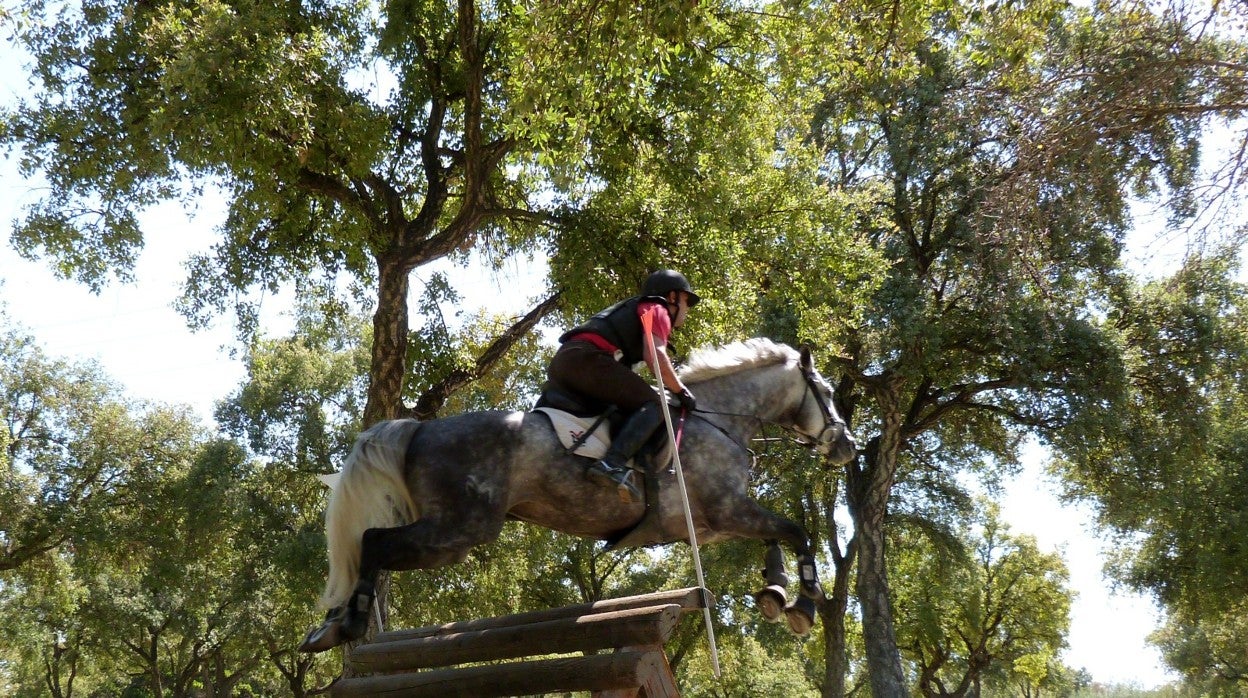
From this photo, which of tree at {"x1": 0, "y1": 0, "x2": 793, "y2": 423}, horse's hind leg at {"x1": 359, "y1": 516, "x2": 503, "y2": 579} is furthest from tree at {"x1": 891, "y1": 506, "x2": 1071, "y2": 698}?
horse's hind leg at {"x1": 359, "y1": 516, "x2": 503, "y2": 579}

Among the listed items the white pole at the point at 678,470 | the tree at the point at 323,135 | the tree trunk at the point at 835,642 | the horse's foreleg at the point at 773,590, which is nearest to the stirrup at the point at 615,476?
the white pole at the point at 678,470

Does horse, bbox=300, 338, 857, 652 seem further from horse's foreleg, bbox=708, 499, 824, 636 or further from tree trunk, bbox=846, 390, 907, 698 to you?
tree trunk, bbox=846, 390, 907, 698

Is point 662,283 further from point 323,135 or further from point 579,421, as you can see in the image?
point 323,135

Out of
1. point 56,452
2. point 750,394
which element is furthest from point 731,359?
point 56,452

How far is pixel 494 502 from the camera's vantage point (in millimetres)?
5887

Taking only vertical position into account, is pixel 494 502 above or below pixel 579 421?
below

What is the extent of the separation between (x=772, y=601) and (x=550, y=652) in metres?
1.39

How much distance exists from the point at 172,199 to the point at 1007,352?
15577 mm

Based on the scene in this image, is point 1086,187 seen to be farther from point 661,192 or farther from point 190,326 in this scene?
point 190,326

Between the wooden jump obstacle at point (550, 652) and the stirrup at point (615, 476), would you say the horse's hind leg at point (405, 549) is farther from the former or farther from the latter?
the stirrup at point (615, 476)

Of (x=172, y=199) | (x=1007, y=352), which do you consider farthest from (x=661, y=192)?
(x=1007, y=352)

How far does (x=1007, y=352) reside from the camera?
805 inches

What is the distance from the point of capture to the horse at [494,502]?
5.68m

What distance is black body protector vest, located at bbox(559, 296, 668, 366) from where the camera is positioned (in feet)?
21.6
